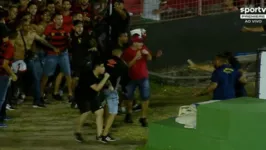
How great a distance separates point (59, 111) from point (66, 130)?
1528mm

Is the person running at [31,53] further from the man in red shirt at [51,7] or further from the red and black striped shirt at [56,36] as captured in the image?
the man in red shirt at [51,7]

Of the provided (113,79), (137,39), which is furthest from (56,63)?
(113,79)

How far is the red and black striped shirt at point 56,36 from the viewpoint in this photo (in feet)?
44.3

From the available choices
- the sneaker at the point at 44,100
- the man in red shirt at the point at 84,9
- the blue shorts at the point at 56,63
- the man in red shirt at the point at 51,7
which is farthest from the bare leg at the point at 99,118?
the man in red shirt at the point at 84,9

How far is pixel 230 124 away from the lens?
293 inches

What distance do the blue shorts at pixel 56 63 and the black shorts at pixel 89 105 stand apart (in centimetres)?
316

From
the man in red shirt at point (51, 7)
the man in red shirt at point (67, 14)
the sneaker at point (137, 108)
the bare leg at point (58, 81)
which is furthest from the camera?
the man in red shirt at point (51, 7)

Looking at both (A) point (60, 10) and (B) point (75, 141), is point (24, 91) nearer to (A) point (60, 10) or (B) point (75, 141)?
(A) point (60, 10)

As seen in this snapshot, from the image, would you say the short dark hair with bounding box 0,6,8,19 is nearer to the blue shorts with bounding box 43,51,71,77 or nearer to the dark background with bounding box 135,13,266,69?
the blue shorts with bounding box 43,51,71,77

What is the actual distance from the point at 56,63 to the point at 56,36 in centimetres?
61

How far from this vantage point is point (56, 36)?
44.4 feet

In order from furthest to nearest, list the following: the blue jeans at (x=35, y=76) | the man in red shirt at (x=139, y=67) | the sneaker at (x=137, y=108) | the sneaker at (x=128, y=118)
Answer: the sneaker at (x=137, y=108) < the blue jeans at (x=35, y=76) < the sneaker at (x=128, y=118) < the man in red shirt at (x=139, y=67)

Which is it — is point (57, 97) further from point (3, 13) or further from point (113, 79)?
point (113, 79)

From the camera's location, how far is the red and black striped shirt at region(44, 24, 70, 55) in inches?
532
